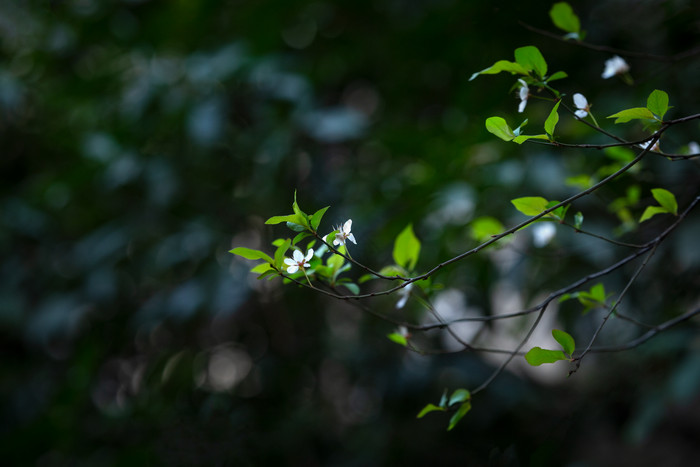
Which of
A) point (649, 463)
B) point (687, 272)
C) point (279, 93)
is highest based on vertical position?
point (279, 93)

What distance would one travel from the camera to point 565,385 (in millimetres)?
1302

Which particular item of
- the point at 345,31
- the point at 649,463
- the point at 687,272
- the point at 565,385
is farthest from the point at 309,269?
the point at 649,463

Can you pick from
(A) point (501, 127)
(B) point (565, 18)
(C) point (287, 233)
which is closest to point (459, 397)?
(A) point (501, 127)

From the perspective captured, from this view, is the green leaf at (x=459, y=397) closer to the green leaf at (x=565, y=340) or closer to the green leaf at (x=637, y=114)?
the green leaf at (x=565, y=340)

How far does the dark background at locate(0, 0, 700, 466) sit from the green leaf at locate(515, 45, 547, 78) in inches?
11.1

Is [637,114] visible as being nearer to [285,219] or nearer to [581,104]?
[581,104]

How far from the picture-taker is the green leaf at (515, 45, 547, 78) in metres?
0.31

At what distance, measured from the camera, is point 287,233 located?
0.96 m

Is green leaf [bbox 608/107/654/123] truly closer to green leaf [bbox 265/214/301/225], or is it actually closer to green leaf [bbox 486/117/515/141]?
green leaf [bbox 486/117/515/141]

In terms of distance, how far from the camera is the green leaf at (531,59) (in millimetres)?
305

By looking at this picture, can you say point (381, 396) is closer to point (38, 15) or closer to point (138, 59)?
point (138, 59)

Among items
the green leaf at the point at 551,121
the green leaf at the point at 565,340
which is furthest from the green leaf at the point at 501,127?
the green leaf at the point at 565,340

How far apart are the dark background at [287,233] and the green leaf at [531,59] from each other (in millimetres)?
283

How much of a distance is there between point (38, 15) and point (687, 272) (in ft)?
4.97
